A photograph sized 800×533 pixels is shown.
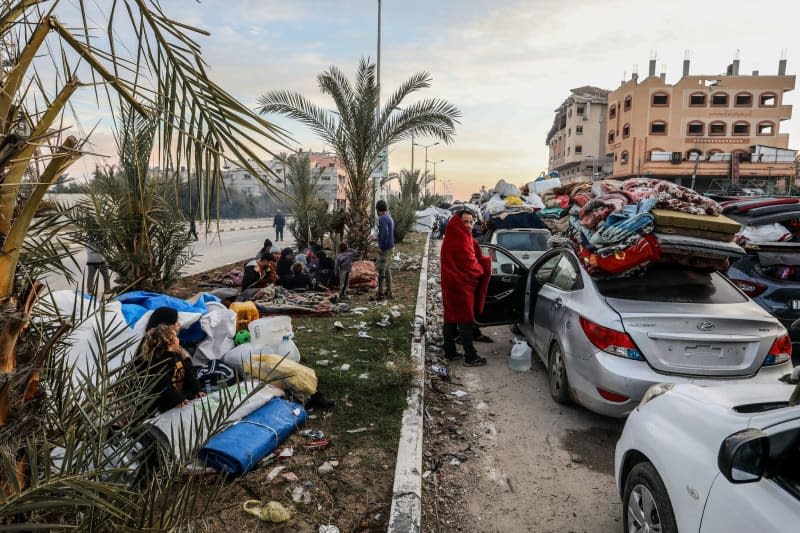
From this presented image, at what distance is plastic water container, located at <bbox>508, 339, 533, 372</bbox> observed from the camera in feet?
19.7

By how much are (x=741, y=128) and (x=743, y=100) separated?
284cm

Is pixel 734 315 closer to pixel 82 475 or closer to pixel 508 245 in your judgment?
pixel 82 475

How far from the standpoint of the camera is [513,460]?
3980mm

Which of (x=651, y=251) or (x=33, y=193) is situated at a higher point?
(x=33, y=193)

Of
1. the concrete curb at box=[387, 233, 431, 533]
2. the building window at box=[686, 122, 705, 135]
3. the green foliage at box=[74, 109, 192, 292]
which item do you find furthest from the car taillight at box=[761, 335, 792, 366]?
the building window at box=[686, 122, 705, 135]

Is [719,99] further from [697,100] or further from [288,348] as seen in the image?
[288,348]

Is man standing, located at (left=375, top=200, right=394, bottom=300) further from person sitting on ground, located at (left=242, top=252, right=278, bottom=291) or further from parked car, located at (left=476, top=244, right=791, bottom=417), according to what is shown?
parked car, located at (left=476, top=244, right=791, bottom=417)

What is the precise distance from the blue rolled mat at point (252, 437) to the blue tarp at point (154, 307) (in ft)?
5.63

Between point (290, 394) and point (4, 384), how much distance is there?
344 cm

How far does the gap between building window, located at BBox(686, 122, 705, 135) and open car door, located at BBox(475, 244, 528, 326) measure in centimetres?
5471

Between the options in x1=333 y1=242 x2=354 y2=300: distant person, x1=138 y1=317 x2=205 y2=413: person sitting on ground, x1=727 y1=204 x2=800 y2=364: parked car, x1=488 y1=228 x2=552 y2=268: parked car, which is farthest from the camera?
x1=488 y1=228 x2=552 y2=268: parked car

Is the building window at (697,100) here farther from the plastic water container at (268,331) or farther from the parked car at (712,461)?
the parked car at (712,461)

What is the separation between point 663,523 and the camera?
7.61ft

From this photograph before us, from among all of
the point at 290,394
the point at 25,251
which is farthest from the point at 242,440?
the point at 25,251
